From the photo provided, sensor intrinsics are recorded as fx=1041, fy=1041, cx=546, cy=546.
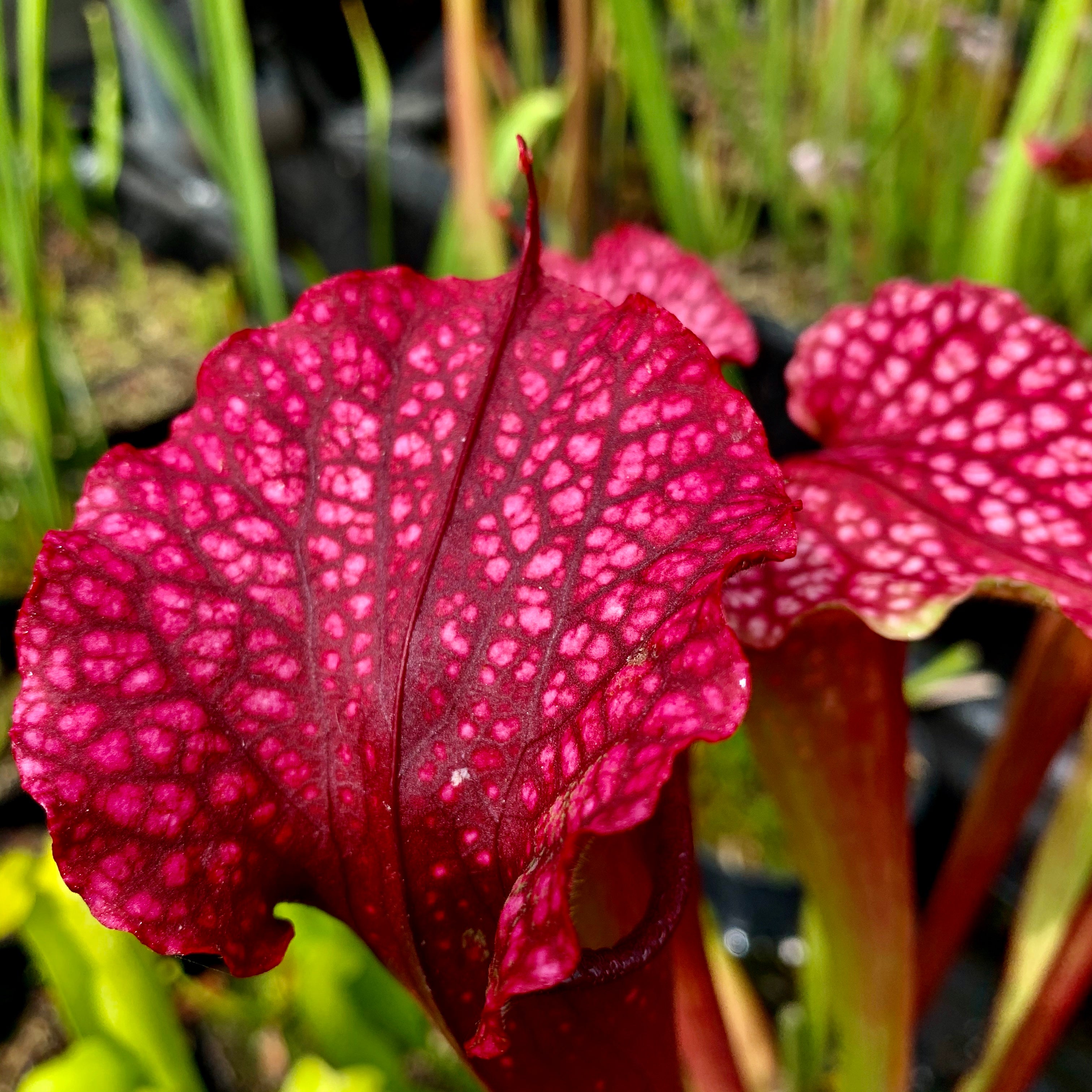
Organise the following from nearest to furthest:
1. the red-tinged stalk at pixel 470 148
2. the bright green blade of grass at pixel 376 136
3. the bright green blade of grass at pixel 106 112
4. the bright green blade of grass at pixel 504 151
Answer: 1. the red-tinged stalk at pixel 470 148
2. the bright green blade of grass at pixel 504 151
3. the bright green blade of grass at pixel 376 136
4. the bright green blade of grass at pixel 106 112

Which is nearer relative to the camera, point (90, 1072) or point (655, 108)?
point (90, 1072)

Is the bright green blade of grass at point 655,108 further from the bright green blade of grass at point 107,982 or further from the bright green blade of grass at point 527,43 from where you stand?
the bright green blade of grass at point 107,982

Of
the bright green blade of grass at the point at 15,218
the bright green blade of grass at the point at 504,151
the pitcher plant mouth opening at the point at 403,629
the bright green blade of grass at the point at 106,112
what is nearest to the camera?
the pitcher plant mouth opening at the point at 403,629

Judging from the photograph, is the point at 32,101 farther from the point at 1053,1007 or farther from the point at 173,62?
the point at 1053,1007

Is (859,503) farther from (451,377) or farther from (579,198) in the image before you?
(579,198)

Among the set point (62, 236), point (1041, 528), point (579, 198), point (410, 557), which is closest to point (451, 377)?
point (410, 557)

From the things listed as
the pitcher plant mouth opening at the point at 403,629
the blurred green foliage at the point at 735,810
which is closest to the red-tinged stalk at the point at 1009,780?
the pitcher plant mouth opening at the point at 403,629

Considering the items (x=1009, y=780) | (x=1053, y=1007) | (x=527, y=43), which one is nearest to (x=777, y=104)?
(x=527, y=43)
